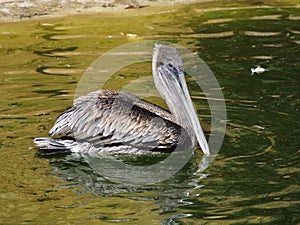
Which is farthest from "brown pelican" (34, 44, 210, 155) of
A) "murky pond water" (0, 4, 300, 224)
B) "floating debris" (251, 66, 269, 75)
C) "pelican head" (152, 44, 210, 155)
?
"floating debris" (251, 66, 269, 75)

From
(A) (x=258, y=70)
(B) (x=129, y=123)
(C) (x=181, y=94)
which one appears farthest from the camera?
(A) (x=258, y=70)

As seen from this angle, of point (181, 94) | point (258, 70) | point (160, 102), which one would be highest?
point (181, 94)

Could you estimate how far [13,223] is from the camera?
5.68 m

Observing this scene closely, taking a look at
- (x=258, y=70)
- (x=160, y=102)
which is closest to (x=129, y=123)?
(x=160, y=102)

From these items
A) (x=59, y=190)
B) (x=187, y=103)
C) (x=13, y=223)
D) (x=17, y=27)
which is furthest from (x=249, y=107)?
(x=17, y=27)

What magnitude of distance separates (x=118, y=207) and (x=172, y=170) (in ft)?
3.30

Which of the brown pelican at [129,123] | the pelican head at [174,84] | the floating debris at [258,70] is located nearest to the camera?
the brown pelican at [129,123]

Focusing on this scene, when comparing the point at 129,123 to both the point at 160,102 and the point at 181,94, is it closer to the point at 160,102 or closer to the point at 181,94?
the point at 181,94

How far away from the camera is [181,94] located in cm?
750

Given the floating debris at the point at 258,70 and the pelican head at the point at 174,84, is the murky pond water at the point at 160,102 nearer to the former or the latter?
the floating debris at the point at 258,70

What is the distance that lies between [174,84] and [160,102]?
4.51ft

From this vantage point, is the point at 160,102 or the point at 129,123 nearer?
the point at 129,123

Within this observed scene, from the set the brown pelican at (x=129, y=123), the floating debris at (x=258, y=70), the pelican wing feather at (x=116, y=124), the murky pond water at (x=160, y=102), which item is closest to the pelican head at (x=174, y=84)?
the brown pelican at (x=129, y=123)

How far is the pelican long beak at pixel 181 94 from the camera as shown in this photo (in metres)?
7.32
